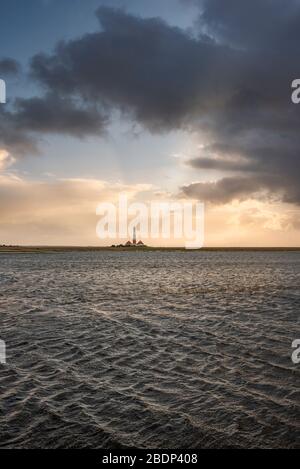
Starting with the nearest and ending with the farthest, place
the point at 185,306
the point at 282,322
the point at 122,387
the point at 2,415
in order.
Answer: the point at 2,415 < the point at 122,387 < the point at 282,322 < the point at 185,306

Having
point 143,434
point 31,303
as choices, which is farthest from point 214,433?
point 31,303

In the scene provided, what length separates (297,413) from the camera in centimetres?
1429

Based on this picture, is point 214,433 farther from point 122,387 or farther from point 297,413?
point 122,387

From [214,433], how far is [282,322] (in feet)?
66.4

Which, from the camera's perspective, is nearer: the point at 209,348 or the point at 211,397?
the point at 211,397

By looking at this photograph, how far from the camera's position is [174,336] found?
2653cm

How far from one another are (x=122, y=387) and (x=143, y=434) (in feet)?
13.8

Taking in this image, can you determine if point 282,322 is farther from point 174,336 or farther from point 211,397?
point 211,397

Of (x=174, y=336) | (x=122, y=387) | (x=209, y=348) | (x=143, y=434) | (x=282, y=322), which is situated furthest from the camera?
(x=282, y=322)
